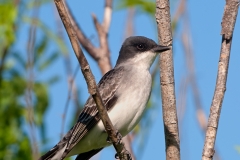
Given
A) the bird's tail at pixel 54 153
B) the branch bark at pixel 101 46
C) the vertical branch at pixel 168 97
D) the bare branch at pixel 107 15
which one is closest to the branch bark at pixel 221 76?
the vertical branch at pixel 168 97

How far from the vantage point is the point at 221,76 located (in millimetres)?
3533

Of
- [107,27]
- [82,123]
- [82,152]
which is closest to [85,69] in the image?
[82,123]

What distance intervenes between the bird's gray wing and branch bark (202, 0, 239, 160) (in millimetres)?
1500

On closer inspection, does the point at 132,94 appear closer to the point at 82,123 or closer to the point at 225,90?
the point at 82,123

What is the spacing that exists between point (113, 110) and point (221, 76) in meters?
1.57

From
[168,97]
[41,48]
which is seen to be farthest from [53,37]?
[168,97]

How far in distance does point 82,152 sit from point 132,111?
2.19ft

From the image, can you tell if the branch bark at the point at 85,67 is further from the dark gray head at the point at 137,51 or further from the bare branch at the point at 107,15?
the bare branch at the point at 107,15

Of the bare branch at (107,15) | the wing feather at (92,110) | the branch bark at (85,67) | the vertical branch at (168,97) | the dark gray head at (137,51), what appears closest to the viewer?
the branch bark at (85,67)

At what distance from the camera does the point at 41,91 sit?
543cm

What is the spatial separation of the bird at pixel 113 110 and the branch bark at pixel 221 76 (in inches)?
41.5

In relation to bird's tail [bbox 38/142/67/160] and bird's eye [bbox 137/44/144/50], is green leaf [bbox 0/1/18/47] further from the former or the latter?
bird's eye [bbox 137/44/144/50]

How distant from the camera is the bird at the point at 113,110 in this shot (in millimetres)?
4805

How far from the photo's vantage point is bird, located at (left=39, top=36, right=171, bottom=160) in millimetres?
4805
